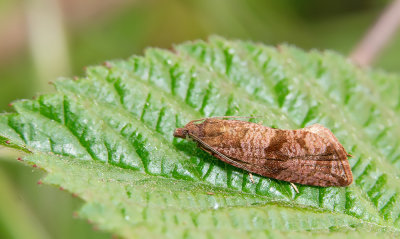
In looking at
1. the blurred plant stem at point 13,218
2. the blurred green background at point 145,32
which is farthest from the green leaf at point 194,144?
the blurred green background at point 145,32

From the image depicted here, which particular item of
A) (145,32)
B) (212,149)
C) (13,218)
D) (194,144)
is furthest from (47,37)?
(212,149)

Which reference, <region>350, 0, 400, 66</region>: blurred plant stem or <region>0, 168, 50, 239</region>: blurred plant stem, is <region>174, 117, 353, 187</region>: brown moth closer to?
<region>350, 0, 400, 66</region>: blurred plant stem

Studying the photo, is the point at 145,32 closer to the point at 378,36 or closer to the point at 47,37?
the point at 47,37

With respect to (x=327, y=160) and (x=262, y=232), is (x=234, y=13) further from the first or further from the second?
(x=262, y=232)

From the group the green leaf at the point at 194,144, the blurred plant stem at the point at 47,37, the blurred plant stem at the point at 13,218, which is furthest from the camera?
the blurred plant stem at the point at 47,37

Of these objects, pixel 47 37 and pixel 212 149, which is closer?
pixel 212 149

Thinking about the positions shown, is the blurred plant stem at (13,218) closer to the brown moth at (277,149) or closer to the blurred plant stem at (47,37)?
the blurred plant stem at (47,37)
